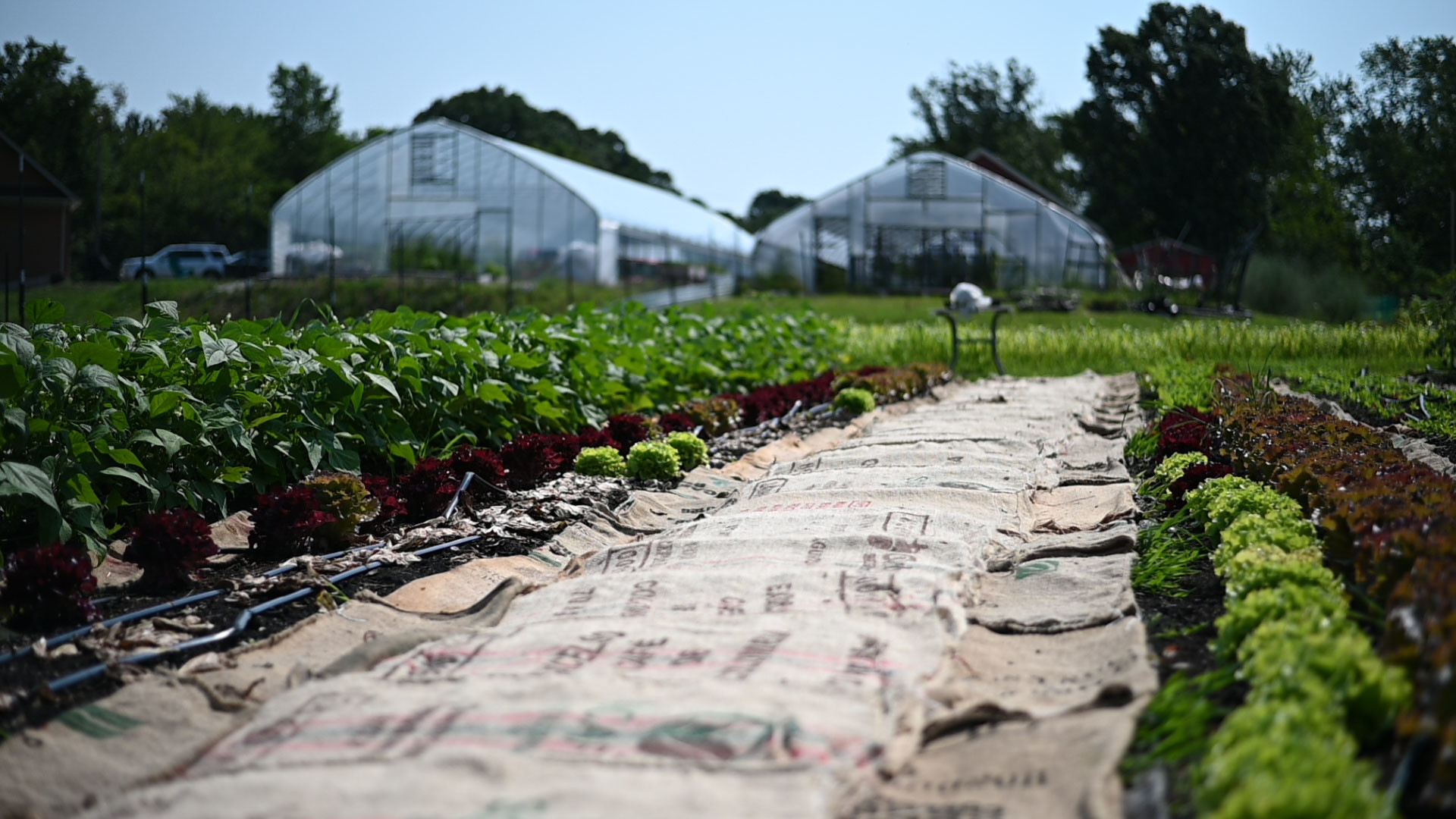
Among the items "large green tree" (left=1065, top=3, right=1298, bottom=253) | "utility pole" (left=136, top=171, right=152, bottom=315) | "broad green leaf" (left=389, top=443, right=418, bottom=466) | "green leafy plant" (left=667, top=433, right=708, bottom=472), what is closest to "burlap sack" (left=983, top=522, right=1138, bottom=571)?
"green leafy plant" (left=667, top=433, right=708, bottom=472)

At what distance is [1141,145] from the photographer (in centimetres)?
3347

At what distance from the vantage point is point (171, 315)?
14.6 feet

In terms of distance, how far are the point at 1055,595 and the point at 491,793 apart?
2072 millimetres

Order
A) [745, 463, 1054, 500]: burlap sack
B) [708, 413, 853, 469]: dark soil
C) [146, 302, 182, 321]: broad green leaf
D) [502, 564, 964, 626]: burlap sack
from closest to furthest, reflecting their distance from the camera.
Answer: [502, 564, 964, 626]: burlap sack < [146, 302, 182, 321]: broad green leaf < [745, 463, 1054, 500]: burlap sack < [708, 413, 853, 469]: dark soil

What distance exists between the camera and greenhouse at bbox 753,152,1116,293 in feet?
83.1

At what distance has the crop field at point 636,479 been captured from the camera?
2.02m

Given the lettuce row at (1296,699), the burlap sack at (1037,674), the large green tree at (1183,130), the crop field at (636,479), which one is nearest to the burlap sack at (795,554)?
the burlap sack at (1037,674)

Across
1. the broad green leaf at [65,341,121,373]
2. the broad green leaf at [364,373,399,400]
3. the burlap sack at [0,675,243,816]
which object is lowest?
the burlap sack at [0,675,243,816]

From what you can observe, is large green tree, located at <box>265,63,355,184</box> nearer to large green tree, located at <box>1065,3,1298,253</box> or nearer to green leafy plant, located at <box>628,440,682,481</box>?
large green tree, located at <box>1065,3,1298,253</box>

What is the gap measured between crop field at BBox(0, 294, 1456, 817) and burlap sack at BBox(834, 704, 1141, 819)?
8 centimetres

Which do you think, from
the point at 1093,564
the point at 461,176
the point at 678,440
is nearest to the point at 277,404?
the point at 678,440

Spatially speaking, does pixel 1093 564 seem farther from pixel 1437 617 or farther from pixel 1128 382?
pixel 1128 382

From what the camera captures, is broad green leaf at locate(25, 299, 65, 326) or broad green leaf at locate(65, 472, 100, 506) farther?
broad green leaf at locate(25, 299, 65, 326)

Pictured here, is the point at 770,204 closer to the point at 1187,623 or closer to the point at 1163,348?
the point at 1163,348
